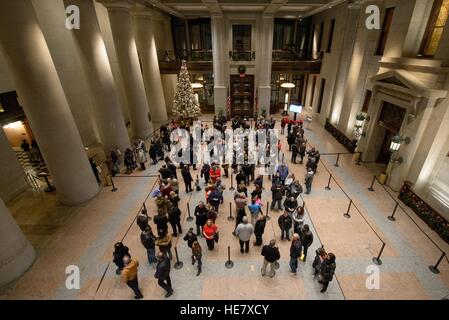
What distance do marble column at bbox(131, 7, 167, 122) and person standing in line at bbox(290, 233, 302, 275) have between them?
1678 centimetres

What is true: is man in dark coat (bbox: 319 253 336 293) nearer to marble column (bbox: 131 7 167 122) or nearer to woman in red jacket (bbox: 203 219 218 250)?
woman in red jacket (bbox: 203 219 218 250)

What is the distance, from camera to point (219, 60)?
18.9 metres

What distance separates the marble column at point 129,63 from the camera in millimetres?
13578

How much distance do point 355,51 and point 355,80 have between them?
1621mm

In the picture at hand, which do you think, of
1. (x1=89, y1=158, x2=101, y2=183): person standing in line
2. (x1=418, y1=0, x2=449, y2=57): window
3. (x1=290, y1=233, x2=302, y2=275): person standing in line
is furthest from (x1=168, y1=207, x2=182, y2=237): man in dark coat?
(x1=418, y1=0, x2=449, y2=57): window

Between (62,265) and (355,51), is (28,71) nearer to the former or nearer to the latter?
(62,265)

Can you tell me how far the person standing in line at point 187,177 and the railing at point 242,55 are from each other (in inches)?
511

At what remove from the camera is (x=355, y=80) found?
13.7 metres

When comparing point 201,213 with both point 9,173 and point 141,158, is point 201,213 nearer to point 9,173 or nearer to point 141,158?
point 141,158

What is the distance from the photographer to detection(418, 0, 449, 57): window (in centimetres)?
871

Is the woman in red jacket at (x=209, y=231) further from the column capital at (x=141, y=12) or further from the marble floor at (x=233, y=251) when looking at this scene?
the column capital at (x=141, y=12)

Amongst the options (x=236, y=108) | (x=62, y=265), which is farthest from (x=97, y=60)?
(x=236, y=108)

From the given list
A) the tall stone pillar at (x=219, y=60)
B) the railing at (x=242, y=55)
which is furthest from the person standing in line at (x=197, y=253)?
the railing at (x=242, y=55)

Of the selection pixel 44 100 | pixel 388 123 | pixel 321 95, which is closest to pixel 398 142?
pixel 388 123
